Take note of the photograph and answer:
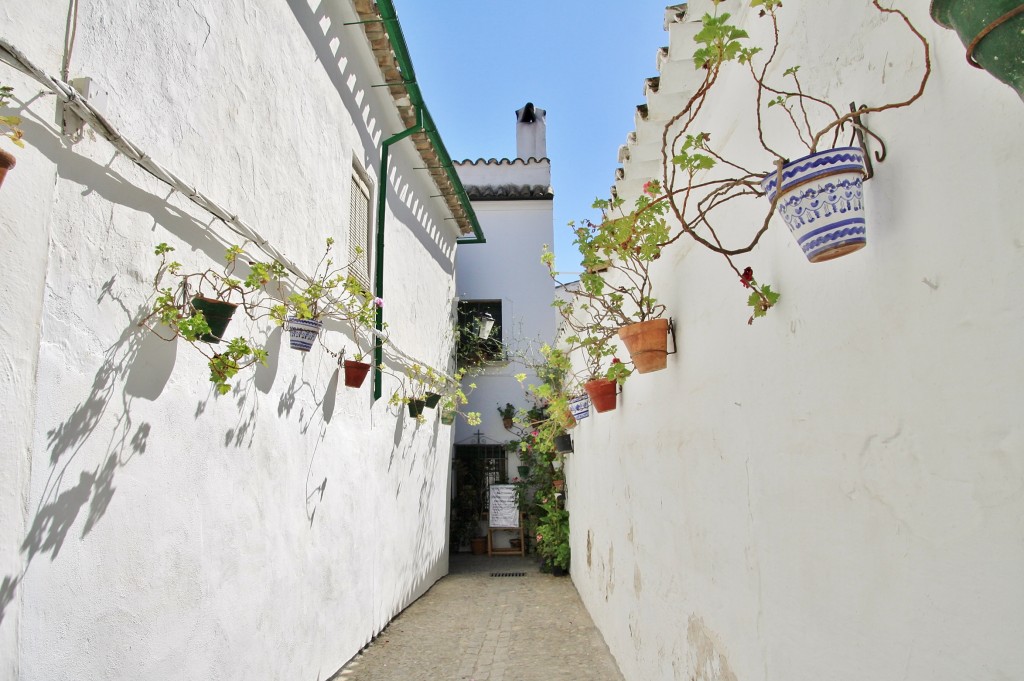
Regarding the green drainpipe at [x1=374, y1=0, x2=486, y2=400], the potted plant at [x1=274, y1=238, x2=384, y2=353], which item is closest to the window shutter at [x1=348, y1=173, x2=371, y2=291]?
→ the green drainpipe at [x1=374, y1=0, x2=486, y2=400]

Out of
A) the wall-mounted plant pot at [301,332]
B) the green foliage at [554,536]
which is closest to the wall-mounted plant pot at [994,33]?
the wall-mounted plant pot at [301,332]

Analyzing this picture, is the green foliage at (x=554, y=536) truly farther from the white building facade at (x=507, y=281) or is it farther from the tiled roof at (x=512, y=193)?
the tiled roof at (x=512, y=193)

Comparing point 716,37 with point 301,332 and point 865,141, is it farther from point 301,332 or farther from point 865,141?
point 301,332

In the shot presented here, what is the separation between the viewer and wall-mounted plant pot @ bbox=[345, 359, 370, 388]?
5924 millimetres

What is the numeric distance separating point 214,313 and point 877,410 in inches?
107

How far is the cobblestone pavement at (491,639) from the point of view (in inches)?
235

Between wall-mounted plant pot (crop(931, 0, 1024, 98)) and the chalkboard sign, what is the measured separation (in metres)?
11.7

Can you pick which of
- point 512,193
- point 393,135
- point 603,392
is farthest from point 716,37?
point 512,193

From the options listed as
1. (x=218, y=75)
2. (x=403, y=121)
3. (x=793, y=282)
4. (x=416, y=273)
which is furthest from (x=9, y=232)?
(x=416, y=273)

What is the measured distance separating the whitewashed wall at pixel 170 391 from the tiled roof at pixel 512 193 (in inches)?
298

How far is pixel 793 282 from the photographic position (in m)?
2.32

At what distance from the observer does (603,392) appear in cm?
502

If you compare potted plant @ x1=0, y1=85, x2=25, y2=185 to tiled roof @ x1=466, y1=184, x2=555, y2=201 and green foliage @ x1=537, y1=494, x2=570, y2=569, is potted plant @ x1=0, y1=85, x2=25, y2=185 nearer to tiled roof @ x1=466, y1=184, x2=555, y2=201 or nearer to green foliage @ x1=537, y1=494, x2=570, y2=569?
green foliage @ x1=537, y1=494, x2=570, y2=569

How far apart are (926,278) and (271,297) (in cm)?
374
